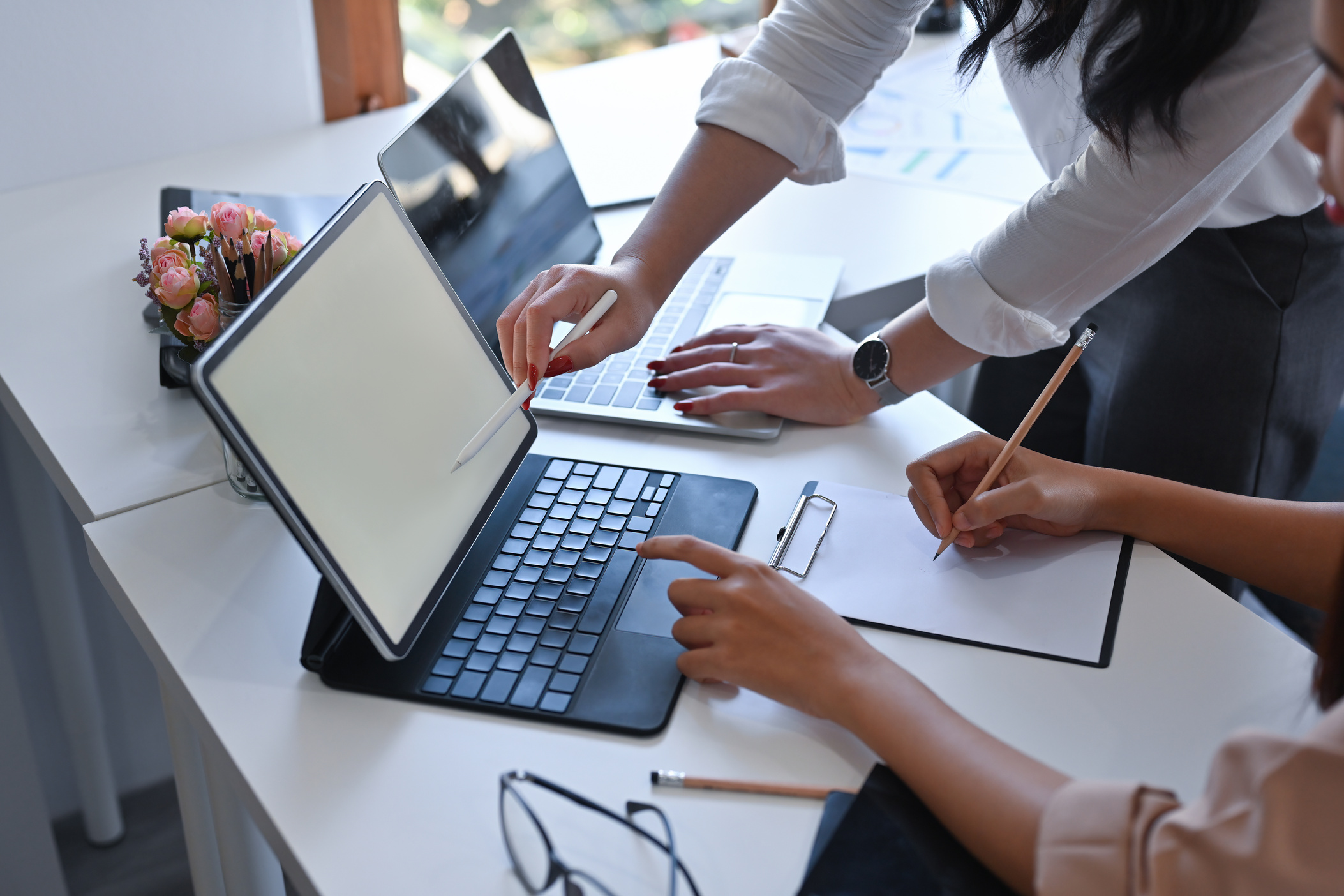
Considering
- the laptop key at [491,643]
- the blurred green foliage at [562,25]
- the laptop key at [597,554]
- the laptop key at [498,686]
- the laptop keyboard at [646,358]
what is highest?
the laptop key at [498,686]

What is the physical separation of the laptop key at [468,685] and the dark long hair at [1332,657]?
51cm

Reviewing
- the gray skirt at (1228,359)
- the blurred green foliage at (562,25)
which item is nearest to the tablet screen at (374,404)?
the gray skirt at (1228,359)

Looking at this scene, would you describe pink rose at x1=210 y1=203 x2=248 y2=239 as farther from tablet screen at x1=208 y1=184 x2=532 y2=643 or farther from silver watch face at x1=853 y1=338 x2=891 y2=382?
silver watch face at x1=853 y1=338 x2=891 y2=382

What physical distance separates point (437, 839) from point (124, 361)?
72 cm

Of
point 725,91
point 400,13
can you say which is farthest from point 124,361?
point 400,13

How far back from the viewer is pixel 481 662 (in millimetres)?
712

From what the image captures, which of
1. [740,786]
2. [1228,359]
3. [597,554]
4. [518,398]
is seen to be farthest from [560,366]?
[1228,359]

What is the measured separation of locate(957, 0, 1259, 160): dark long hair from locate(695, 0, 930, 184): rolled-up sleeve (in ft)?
0.56

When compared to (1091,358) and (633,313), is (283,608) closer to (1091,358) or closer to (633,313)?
(633,313)

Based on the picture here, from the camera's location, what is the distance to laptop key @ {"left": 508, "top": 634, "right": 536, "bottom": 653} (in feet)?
2.36

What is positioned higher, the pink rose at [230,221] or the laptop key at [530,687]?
the pink rose at [230,221]

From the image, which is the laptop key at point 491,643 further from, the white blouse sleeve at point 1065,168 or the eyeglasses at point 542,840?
the white blouse sleeve at point 1065,168

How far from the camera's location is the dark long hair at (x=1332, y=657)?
0.55 meters

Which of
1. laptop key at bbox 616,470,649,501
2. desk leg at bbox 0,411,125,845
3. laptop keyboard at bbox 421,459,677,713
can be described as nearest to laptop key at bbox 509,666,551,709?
laptop keyboard at bbox 421,459,677,713
